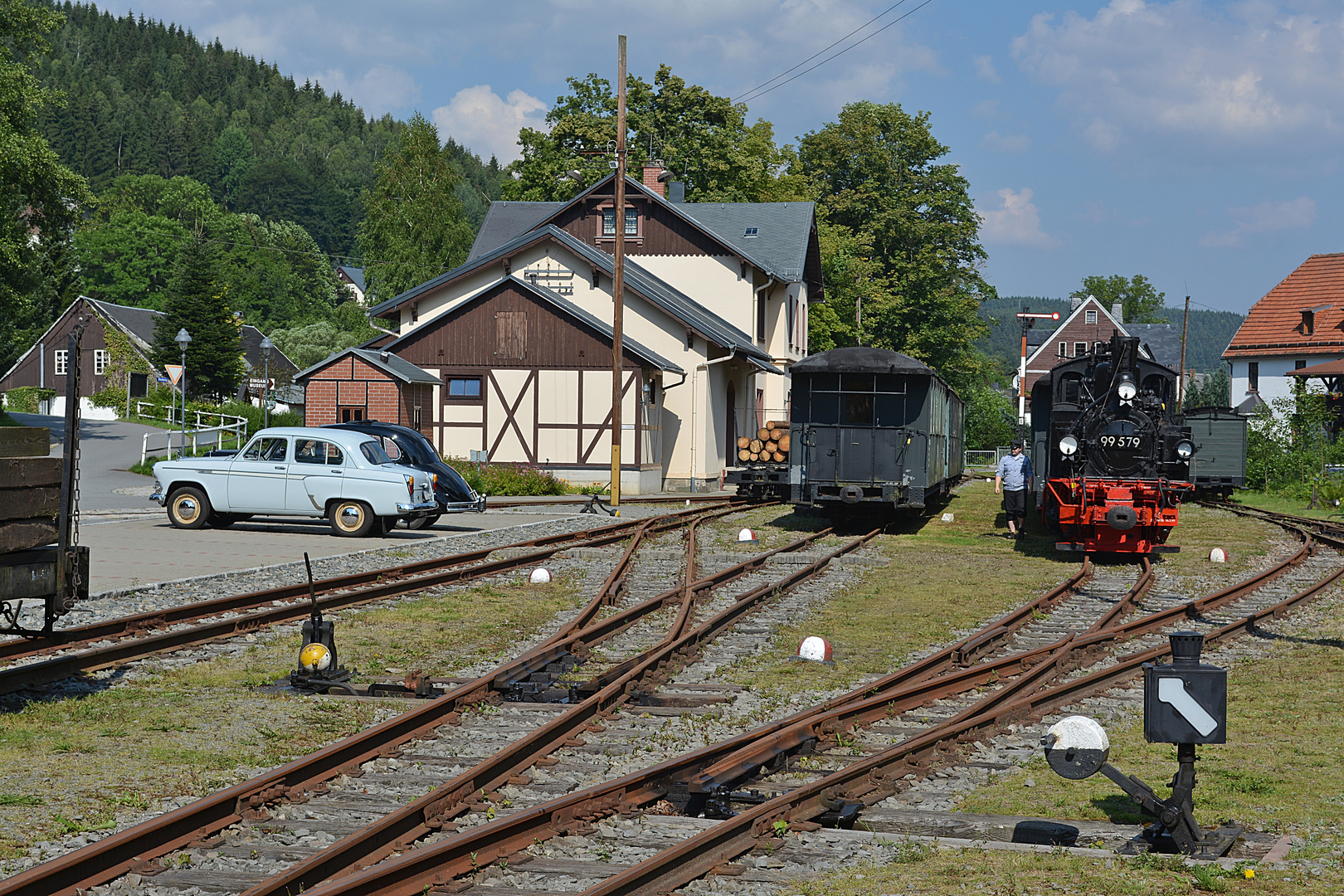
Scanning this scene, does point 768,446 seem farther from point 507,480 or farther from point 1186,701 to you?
point 1186,701

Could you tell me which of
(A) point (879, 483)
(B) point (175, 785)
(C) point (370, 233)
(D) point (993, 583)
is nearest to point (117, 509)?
(A) point (879, 483)

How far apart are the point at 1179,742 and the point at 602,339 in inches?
1206

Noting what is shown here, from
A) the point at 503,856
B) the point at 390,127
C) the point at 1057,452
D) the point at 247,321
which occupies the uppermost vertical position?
the point at 390,127

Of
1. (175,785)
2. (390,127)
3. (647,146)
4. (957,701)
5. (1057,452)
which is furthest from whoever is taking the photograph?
(390,127)

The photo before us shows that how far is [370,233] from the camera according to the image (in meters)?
78.7

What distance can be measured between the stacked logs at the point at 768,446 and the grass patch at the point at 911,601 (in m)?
7.13

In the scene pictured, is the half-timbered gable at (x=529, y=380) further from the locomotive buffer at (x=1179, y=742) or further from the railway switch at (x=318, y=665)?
the locomotive buffer at (x=1179, y=742)

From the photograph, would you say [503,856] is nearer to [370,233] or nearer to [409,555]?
[409,555]

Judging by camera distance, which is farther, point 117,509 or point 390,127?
point 390,127

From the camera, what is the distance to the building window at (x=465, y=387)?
121 ft

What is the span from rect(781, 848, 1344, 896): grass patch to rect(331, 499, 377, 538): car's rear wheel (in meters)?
16.5

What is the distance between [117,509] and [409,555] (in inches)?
374

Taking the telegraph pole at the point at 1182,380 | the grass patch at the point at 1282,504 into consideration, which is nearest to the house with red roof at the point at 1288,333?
the telegraph pole at the point at 1182,380

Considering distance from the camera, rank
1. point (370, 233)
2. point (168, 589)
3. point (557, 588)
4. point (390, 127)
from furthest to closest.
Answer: point (390, 127)
point (370, 233)
point (557, 588)
point (168, 589)
